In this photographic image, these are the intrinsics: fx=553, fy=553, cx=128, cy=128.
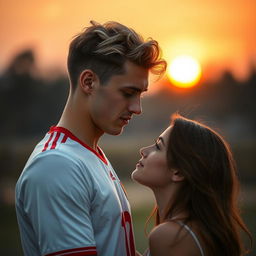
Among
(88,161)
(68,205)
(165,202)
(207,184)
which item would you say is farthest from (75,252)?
(207,184)

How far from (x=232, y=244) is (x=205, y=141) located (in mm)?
562

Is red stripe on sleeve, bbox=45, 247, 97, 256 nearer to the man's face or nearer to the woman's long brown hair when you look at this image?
the woman's long brown hair

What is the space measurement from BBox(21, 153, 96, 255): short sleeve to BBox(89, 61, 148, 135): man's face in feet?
1.55

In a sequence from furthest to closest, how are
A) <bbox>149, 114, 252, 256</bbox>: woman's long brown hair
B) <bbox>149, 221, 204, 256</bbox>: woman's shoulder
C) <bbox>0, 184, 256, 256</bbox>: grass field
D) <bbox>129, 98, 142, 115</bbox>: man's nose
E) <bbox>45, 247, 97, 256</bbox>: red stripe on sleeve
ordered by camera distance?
<bbox>0, 184, 256, 256</bbox>: grass field → <bbox>129, 98, 142, 115</bbox>: man's nose → <bbox>149, 114, 252, 256</bbox>: woman's long brown hair → <bbox>149, 221, 204, 256</bbox>: woman's shoulder → <bbox>45, 247, 97, 256</bbox>: red stripe on sleeve

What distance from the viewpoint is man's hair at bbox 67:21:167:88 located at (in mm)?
2932

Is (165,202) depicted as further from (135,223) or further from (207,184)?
(135,223)

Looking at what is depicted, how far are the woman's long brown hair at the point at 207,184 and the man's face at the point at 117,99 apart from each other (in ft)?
0.94

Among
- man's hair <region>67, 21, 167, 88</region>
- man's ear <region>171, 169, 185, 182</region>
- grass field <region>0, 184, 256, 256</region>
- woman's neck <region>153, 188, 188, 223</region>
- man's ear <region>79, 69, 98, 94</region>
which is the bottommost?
grass field <region>0, 184, 256, 256</region>

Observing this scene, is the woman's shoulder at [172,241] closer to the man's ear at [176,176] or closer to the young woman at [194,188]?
the young woman at [194,188]

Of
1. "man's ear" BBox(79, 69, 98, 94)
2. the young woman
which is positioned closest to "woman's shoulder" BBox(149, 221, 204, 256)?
the young woman

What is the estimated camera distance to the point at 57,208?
251 cm

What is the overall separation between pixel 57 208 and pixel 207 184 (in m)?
0.85

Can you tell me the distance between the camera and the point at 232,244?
9.59ft

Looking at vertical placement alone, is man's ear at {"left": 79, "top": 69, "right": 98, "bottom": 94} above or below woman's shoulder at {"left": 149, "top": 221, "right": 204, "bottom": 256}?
above
